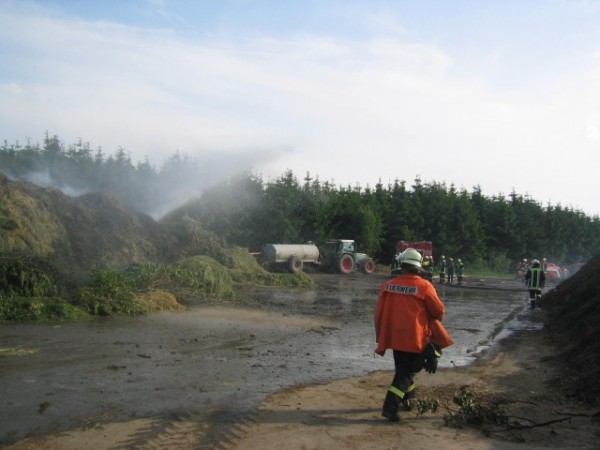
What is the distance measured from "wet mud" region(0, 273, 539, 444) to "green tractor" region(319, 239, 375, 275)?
20.7 m

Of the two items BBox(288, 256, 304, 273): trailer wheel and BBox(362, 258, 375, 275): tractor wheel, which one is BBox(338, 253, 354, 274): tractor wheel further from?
BBox(288, 256, 304, 273): trailer wheel

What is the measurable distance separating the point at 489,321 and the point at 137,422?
12132mm

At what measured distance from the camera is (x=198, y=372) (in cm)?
765

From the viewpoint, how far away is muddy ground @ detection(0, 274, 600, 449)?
5.05 m

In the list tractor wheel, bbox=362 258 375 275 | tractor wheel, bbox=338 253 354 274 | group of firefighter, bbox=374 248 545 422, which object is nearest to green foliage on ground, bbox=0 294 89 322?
group of firefighter, bbox=374 248 545 422

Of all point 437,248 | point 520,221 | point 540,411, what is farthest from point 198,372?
point 520,221

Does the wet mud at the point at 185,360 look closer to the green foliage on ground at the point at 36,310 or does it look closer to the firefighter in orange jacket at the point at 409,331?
the green foliage on ground at the point at 36,310

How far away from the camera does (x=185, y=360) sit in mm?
8461

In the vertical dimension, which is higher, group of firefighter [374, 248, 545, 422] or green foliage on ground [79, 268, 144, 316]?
group of firefighter [374, 248, 545, 422]

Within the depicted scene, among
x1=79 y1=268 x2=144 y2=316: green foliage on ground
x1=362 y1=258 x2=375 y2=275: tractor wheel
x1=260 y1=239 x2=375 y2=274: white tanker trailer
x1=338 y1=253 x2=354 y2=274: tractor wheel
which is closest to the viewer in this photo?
x1=79 y1=268 x2=144 y2=316: green foliage on ground

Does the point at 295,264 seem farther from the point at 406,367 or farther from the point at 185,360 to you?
the point at 406,367

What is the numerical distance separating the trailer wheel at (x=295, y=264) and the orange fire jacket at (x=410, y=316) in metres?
26.1

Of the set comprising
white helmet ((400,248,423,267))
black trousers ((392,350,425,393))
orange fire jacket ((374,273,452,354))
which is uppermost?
white helmet ((400,248,423,267))

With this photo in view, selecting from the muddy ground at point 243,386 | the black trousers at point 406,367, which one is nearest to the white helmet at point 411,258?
the black trousers at point 406,367
